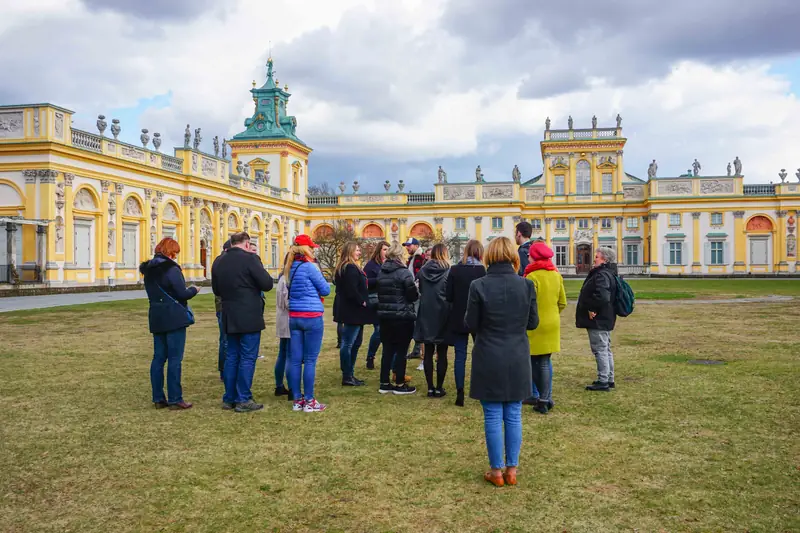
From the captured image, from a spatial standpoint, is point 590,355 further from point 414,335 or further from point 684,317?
point 684,317

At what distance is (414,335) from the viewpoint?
26.3ft

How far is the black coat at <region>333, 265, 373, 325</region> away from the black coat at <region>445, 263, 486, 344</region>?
1.42 m

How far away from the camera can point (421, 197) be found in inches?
2394

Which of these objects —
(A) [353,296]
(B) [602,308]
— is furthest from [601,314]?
(A) [353,296]

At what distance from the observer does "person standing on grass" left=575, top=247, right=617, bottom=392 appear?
26.5 feet

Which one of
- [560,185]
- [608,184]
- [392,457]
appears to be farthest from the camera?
[560,185]

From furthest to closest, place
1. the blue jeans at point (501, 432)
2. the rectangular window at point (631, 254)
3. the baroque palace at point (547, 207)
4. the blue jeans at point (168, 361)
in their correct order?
1. the rectangular window at point (631, 254)
2. the baroque palace at point (547, 207)
3. the blue jeans at point (168, 361)
4. the blue jeans at point (501, 432)

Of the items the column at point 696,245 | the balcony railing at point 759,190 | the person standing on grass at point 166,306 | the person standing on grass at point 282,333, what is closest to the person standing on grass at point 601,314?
the person standing on grass at point 282,333

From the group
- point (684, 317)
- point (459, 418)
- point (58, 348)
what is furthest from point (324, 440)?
point (684, 317)

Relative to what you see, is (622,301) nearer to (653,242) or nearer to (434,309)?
(434,309)

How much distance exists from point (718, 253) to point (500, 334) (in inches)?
2265

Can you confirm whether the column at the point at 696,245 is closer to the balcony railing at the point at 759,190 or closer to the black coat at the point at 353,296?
the balcony railing at the point at 759,190

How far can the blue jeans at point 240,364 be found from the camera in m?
7.21

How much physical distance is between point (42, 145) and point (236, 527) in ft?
95.5
